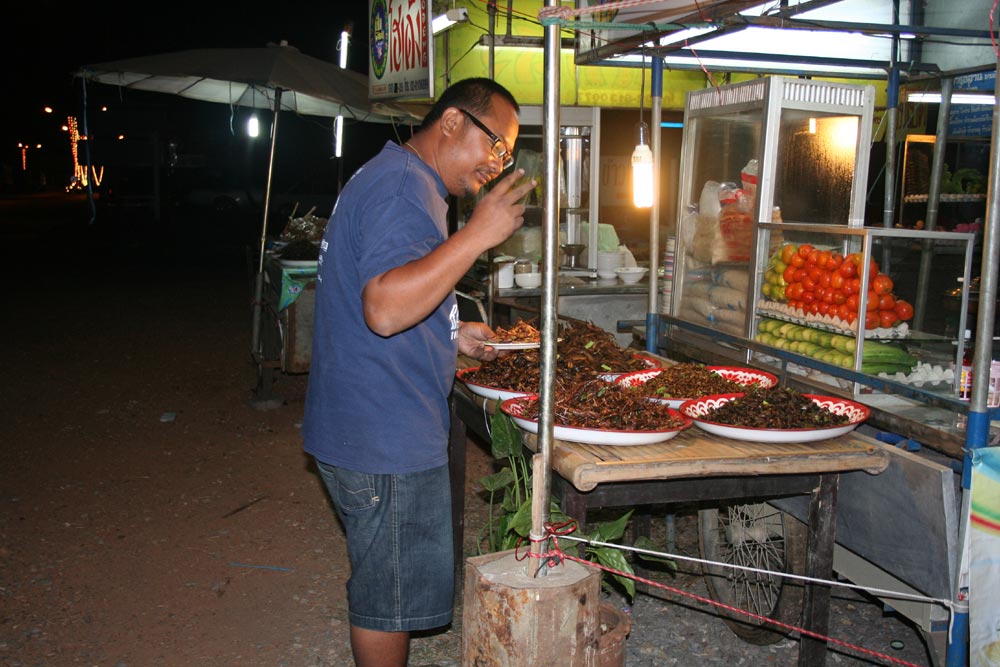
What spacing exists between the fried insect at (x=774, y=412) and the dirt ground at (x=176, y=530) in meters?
1.49

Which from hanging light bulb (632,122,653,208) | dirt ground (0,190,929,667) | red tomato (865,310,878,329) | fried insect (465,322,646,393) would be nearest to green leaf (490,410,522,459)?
fried insect (465,322,646,393)

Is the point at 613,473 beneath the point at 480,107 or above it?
beneath

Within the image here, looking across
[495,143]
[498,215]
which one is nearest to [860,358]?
[495,143]

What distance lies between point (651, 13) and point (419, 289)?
1944mm

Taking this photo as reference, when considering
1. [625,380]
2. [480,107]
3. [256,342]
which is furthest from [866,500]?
[256,342]

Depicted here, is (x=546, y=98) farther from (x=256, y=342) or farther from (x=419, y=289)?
(x=256, y=342)

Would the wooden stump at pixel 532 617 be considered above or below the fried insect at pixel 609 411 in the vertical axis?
below

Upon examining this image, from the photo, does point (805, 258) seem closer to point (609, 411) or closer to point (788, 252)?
point (788, 252)

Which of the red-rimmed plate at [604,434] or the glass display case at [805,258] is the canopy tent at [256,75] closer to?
the glass display case at [805,258]

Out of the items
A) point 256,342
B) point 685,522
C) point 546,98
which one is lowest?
point 685,522

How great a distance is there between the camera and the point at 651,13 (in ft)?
11.6

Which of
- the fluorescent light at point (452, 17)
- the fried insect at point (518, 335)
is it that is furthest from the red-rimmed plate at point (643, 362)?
the fluorescent light at point (452, 17)

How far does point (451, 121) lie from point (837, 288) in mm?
1944

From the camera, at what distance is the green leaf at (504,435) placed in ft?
10.3
